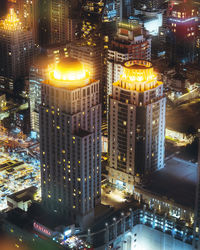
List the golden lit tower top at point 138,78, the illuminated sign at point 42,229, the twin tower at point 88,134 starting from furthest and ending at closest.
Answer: the golden lit tower top at point 138,78 < the twin tower at point 88,134 < the illuminated sign at point 42,229

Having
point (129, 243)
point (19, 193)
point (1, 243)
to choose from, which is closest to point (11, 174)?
point (19, 193)

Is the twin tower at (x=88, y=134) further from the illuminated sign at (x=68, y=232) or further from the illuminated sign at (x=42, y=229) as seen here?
the illuminated sign at (x=42, y=229)

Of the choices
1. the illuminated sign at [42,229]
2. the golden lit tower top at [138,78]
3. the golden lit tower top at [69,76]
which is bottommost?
the illuminated sign at [42,229]

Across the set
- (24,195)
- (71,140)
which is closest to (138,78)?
(71,140)

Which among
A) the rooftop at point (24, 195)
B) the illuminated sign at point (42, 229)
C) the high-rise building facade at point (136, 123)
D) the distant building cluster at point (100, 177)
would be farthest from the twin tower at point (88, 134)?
the illuminated sign at point (42, 229)

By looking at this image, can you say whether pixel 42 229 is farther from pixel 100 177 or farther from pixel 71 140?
pixel 71 140

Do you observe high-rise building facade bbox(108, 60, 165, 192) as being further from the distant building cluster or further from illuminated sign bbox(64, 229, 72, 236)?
illuminated sign bbox(64, 229, 72, 236)

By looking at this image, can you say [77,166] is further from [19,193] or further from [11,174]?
[11,174]

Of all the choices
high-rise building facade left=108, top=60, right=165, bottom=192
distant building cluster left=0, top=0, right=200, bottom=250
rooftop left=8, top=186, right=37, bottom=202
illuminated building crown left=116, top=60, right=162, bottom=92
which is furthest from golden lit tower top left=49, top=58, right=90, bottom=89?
rooftop left=8, top=186, right=37, bottom=202
